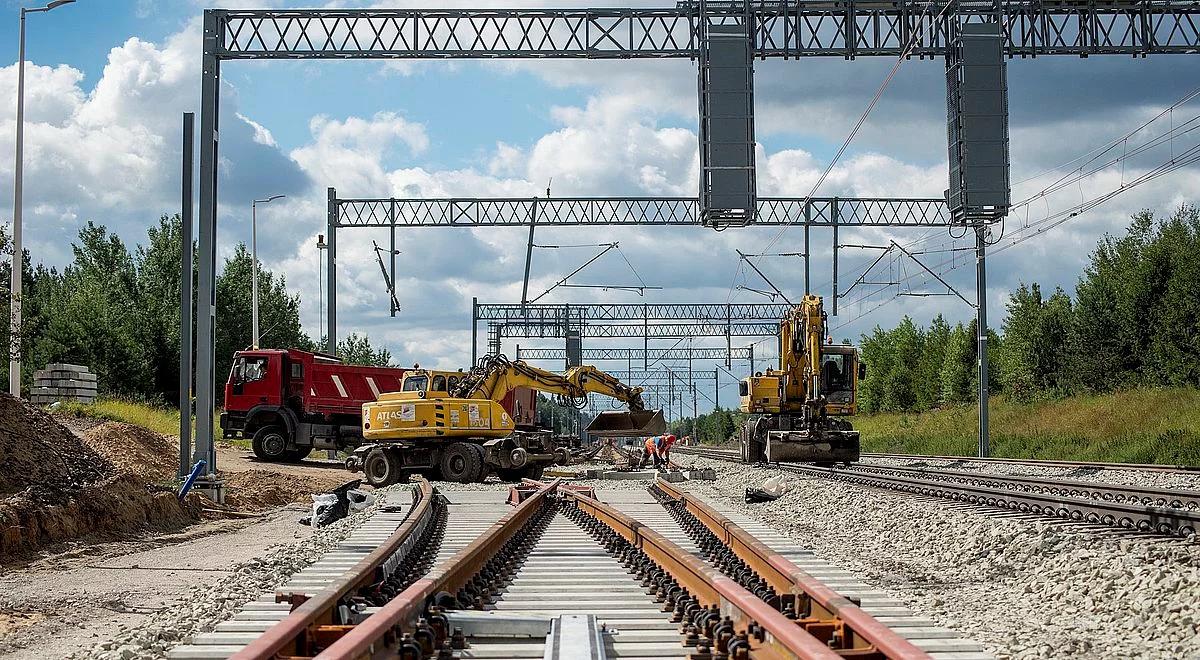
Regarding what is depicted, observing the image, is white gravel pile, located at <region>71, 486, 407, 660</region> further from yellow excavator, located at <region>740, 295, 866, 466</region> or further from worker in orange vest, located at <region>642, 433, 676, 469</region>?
worker in orange vest, located at <region>642, 433, 676, 469</region>

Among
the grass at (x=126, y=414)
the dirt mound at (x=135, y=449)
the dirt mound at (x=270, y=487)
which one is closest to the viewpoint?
the dirt mound at (x=270, y=487)

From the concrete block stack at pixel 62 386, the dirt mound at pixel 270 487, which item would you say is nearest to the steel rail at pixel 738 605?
the dirt mound at pixel 270 487

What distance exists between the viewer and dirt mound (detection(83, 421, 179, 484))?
25.7 m

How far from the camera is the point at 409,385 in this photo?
1085 inches

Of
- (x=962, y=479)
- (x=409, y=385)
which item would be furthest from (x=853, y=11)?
(x=409, y=385)

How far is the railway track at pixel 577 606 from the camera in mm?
6129

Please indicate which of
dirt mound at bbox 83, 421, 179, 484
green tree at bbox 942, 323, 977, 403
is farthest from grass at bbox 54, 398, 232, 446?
green tree at bbox 942, 323, 977, 403

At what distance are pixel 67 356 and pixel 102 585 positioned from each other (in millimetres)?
42451

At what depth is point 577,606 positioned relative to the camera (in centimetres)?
824

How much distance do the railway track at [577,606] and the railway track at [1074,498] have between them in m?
3.16

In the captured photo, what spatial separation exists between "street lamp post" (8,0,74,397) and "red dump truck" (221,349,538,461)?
33.2 feet

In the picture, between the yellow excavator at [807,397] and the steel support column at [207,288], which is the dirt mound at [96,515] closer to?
the steel support column at [207,288]

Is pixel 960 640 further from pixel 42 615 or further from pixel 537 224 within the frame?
pixel 537 224

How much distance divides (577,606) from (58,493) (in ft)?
36.1
